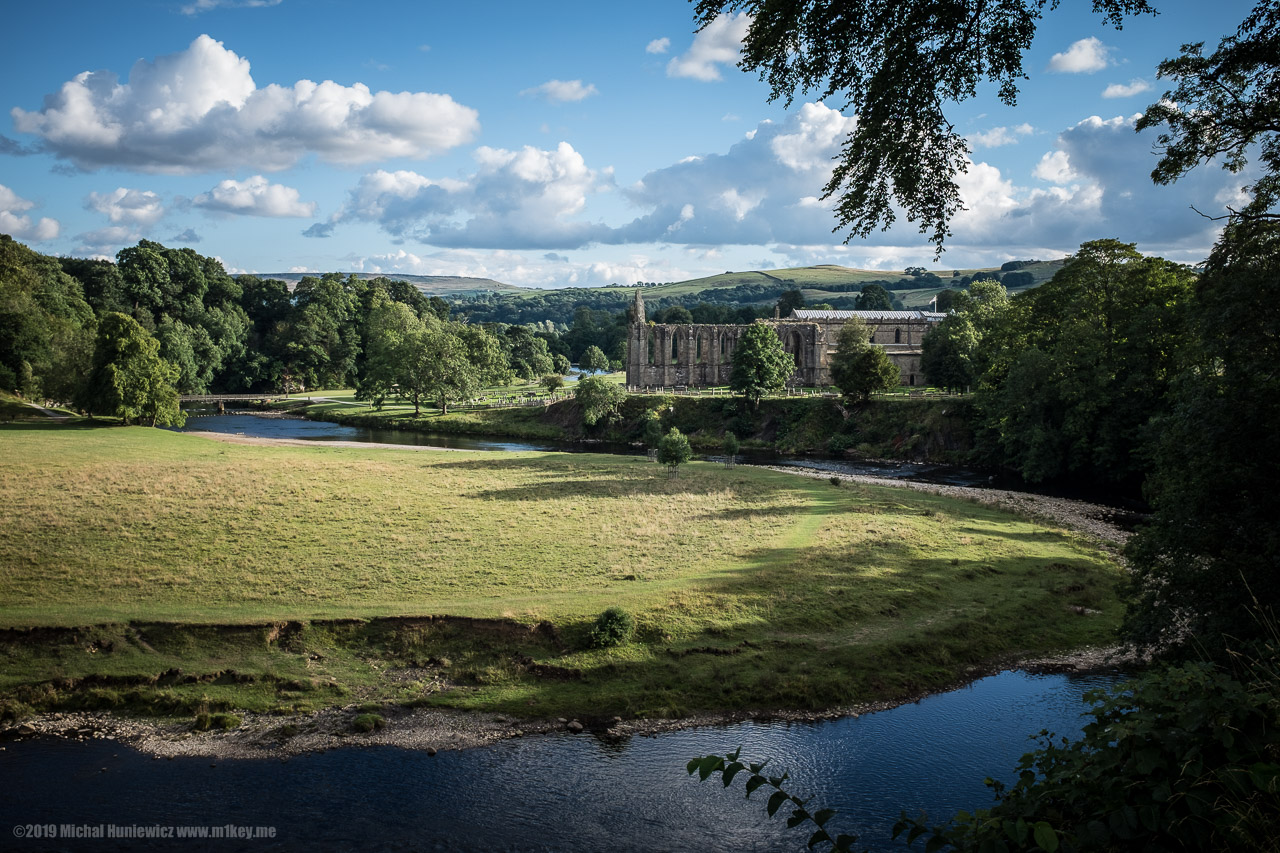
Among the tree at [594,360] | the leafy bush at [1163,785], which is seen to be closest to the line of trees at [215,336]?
the tree at [594,360]

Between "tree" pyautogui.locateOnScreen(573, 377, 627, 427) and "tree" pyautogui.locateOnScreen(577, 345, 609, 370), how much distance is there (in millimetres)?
62869

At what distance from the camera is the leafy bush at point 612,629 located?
18562 millimetres

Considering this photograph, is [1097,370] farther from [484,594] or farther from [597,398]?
[597,398]

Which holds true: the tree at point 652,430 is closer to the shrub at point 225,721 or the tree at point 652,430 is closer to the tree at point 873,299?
the shrub at point 225,721

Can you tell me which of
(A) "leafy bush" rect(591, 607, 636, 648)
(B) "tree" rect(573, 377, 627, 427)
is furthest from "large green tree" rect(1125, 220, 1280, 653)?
(B) "tree" rect(573, 377, 627, 427)

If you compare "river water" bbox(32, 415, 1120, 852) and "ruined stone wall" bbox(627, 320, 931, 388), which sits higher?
"ruined stone wall" bbox(627, 320, 931, 388)

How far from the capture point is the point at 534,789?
44.6 ft

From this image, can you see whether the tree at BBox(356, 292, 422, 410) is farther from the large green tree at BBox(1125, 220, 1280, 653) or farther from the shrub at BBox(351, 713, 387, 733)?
the large green tree at BBox(1125, 220, 1280, 653)

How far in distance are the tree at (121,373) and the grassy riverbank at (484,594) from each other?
13826mm

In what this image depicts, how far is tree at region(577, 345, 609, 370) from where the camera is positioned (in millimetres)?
133500

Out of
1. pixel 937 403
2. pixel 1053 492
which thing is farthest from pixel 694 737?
pixel 937 403

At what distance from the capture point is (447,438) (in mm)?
67875

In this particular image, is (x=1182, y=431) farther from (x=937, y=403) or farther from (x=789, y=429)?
(x=789, y=429)

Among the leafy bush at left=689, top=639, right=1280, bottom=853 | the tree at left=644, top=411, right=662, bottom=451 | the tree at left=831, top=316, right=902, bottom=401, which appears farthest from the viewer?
the tree at left=831, top=316, right=902, bottom=401
